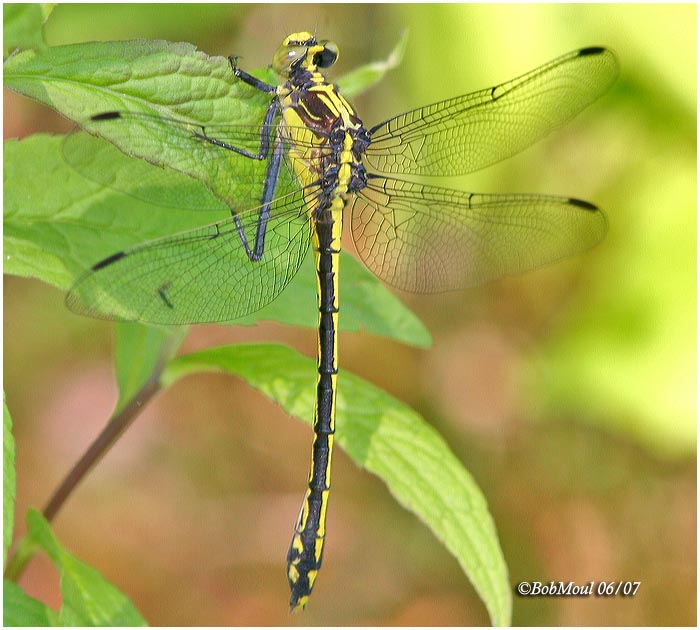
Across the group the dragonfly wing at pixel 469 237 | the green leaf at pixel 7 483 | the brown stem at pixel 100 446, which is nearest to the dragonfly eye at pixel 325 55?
the dragonfly wing at pixel 469 237

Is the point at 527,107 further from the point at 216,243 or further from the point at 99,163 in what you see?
the point at 99,163

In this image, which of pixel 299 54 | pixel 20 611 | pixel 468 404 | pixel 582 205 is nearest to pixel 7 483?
pixel 20 611

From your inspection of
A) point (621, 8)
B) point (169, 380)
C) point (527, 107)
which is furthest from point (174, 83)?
point (621, 8)

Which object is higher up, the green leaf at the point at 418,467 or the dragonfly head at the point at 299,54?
the dragonfly head at the point at 299,54

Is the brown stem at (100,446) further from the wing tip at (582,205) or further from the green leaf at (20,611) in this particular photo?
the wing tip at (582,205)

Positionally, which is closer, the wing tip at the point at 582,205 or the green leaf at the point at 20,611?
the green leaf at the point at 20,611

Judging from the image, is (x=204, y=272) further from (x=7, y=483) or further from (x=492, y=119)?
(x=492, y=119)
